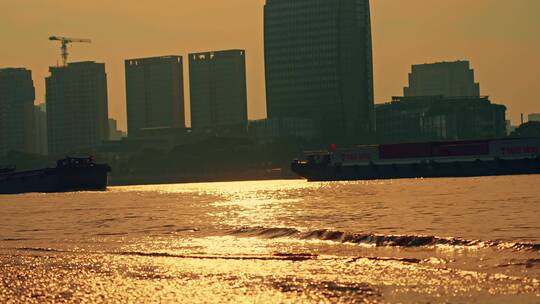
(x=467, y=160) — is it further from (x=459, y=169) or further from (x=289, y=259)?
(x=289, y=259)

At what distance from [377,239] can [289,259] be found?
744cm

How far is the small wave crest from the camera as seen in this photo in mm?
43513

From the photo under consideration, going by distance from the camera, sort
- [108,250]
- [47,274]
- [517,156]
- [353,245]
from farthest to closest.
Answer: [517,156] → [108,250] → [353,245] → [47,274]

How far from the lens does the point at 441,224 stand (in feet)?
188

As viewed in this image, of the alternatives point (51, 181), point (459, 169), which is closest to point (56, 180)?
point (51, 181)

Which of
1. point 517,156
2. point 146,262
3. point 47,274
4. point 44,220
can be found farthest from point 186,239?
point 517,156

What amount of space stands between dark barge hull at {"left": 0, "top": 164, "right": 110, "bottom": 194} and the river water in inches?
4631

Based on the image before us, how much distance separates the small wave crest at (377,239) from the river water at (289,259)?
7 centimetres

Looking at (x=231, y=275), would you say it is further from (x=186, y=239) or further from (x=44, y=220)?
(x=44, y=220)

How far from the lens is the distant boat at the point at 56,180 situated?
189 m

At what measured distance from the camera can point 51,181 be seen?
18988 cm

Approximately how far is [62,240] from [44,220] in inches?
957

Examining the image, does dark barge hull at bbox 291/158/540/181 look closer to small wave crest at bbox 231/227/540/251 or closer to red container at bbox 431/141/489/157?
red container at bbox 431/141/489/157

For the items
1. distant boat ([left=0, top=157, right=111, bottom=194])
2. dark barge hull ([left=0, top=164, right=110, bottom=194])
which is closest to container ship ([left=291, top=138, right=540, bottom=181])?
distant boat ([left=0, top=157, right=111, bottom=194])
